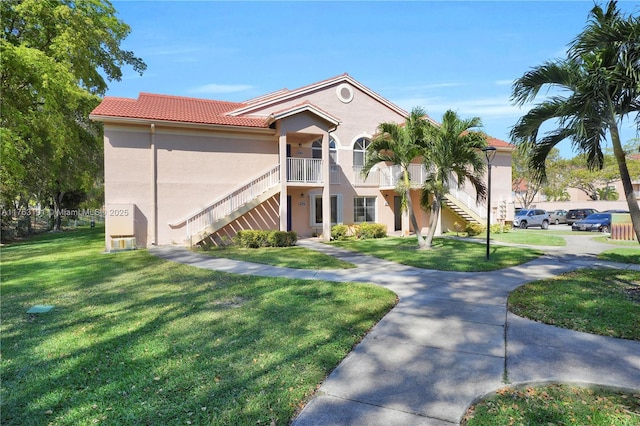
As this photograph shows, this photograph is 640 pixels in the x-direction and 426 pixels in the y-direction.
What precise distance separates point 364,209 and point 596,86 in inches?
590

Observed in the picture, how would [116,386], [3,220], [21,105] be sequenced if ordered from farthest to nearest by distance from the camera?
1. [3,220]
2. [21,105]
3. [116,386]

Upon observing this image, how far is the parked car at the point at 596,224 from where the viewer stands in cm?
2633

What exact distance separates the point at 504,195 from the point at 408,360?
2458cm

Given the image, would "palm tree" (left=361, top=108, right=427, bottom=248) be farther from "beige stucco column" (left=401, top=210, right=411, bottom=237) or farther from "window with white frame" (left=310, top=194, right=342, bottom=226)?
"beige stucco column" (left=401, top=210, right=411, bottom=237)

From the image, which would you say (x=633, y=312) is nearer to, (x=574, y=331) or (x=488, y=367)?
(x=574, y=331)

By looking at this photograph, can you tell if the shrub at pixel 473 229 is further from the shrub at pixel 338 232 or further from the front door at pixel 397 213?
the shrub at pixel 338 232

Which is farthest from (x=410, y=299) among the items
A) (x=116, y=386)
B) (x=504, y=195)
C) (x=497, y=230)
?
(x=504, y=195)

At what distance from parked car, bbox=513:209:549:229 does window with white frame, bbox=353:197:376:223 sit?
52.0ft

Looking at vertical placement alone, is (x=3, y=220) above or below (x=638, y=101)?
below

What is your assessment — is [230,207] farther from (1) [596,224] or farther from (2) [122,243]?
(1) [596,224]

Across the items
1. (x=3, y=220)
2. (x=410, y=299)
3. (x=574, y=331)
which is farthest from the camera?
(x=3, y=220)

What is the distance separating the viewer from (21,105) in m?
19.5

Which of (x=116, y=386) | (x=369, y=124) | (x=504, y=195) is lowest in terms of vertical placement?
(x=116, y=386)

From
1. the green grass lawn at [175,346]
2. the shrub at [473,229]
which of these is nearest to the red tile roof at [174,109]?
the green grass lawn at [175,346]
